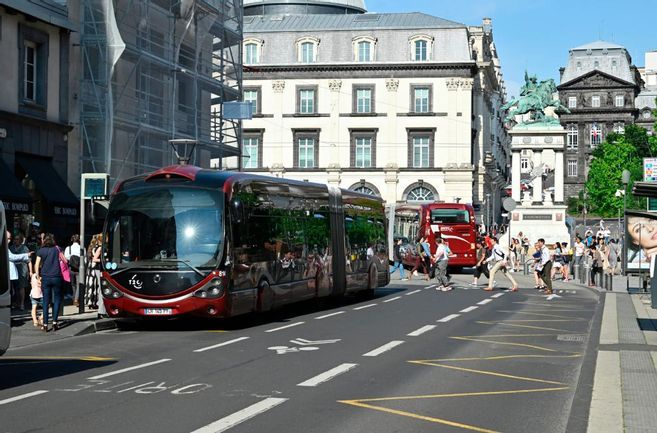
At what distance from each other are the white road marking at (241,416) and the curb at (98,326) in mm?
9200

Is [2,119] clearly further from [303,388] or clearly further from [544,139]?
[544,139]

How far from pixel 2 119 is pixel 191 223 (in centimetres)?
1037

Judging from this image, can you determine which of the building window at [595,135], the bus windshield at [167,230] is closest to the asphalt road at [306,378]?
the bus windshield at [167,230]

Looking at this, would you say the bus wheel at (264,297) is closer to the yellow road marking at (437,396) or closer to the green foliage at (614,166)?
the yellow road marking at (437,396)

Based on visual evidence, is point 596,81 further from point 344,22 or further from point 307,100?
point 307,100

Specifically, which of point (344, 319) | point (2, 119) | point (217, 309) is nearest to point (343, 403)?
point (217, 309)

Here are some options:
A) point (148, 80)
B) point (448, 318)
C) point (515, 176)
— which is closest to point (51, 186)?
point (148, 80)

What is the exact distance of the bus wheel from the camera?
2206 centimetres

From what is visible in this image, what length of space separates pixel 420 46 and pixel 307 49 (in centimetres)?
852

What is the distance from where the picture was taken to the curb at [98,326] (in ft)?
66.0

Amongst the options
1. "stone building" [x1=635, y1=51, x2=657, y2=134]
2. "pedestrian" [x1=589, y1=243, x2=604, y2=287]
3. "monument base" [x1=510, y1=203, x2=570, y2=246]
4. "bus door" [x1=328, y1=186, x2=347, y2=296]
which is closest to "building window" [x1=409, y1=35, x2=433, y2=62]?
"monument base" [x1=510, y1=203, x2=570, y2=246]

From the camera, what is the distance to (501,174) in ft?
382

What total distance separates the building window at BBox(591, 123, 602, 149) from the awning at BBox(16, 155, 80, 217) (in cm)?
13480

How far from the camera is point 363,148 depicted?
83.7 metres
